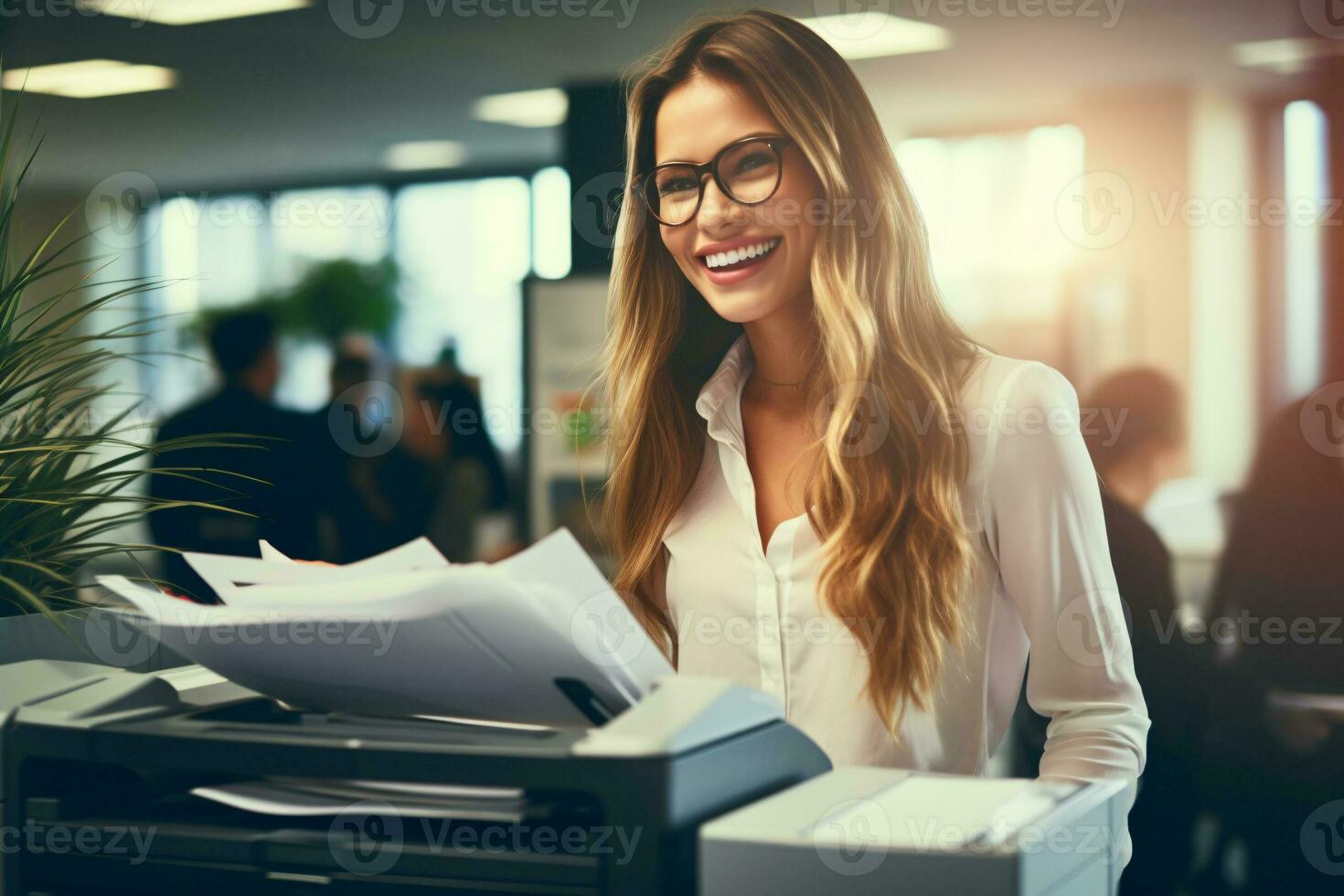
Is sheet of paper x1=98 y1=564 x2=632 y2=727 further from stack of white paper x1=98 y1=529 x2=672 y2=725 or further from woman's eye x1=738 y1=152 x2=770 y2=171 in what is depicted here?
woman's eye x1=738 y1=152 x2=770 y2=171

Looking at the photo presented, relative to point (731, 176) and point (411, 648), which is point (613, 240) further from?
point (411, 648)

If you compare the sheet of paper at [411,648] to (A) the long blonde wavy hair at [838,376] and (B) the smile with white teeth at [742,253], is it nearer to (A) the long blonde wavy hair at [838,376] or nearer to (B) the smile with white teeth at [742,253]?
(A) the long blonde wavy hair at [838,376]

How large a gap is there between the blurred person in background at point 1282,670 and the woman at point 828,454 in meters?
2.77

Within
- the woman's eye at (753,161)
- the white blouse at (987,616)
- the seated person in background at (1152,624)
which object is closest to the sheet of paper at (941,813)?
the white blouse at (987,616)

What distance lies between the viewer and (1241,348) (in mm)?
3871

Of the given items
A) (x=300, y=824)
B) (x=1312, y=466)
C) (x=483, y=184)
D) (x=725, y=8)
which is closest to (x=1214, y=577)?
(x=1312, y=466)

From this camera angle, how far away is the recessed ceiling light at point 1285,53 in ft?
12.7

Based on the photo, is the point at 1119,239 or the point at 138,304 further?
the point at 138,304

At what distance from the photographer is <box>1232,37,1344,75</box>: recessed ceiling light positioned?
12.7 ft

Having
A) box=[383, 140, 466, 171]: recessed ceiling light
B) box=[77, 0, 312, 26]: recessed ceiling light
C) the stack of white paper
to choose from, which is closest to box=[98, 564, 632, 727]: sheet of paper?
the stack of white paper

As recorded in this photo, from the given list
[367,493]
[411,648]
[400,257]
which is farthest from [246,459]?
[411,648]

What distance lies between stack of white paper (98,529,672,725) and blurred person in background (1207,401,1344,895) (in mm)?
3424

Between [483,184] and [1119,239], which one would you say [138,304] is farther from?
[1119,239]

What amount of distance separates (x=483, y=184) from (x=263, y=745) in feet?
15.9
